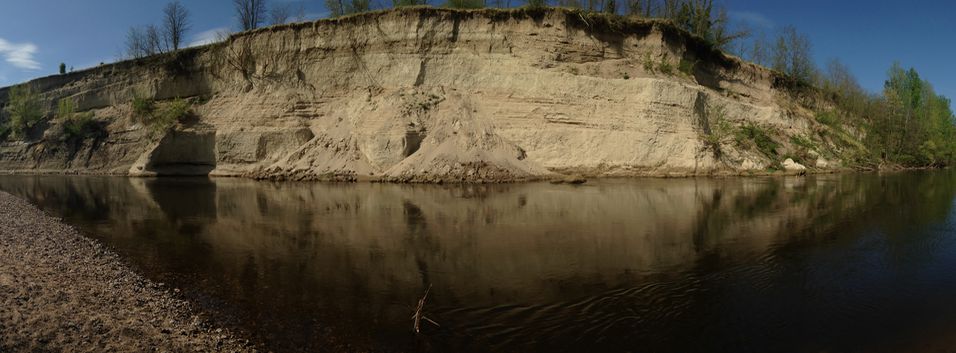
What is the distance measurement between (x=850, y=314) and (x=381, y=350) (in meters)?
4.98

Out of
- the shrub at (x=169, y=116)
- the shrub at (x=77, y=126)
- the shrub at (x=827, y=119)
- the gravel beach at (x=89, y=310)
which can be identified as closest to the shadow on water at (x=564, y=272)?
the gravel beach at (x=89, y=310)

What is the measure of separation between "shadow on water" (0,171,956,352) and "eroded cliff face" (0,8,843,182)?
12.6 metres

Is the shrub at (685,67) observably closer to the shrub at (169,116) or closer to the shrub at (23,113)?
the shrub at (169,116)

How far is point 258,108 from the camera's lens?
1298 inches

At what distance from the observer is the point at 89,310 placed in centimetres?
499

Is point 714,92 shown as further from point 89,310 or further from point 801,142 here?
point 89,310

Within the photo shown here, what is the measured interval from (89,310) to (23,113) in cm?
5510

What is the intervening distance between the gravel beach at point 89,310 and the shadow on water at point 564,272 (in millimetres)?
416

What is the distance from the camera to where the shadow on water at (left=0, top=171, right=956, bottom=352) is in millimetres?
4750

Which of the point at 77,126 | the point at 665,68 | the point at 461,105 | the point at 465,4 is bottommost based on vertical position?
the point at 77,126

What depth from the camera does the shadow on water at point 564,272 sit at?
4.75m

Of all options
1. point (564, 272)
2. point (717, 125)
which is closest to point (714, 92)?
point (717, 125)

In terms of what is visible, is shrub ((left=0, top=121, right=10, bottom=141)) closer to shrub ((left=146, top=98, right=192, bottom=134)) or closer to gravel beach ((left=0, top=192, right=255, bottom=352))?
shrub ((left=146, top=98, right=192, bottom=134))

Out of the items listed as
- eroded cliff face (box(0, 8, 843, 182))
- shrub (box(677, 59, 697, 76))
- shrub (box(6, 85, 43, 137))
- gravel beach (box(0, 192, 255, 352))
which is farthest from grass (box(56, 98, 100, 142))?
shrub (box(677, 59, 697, 76))
